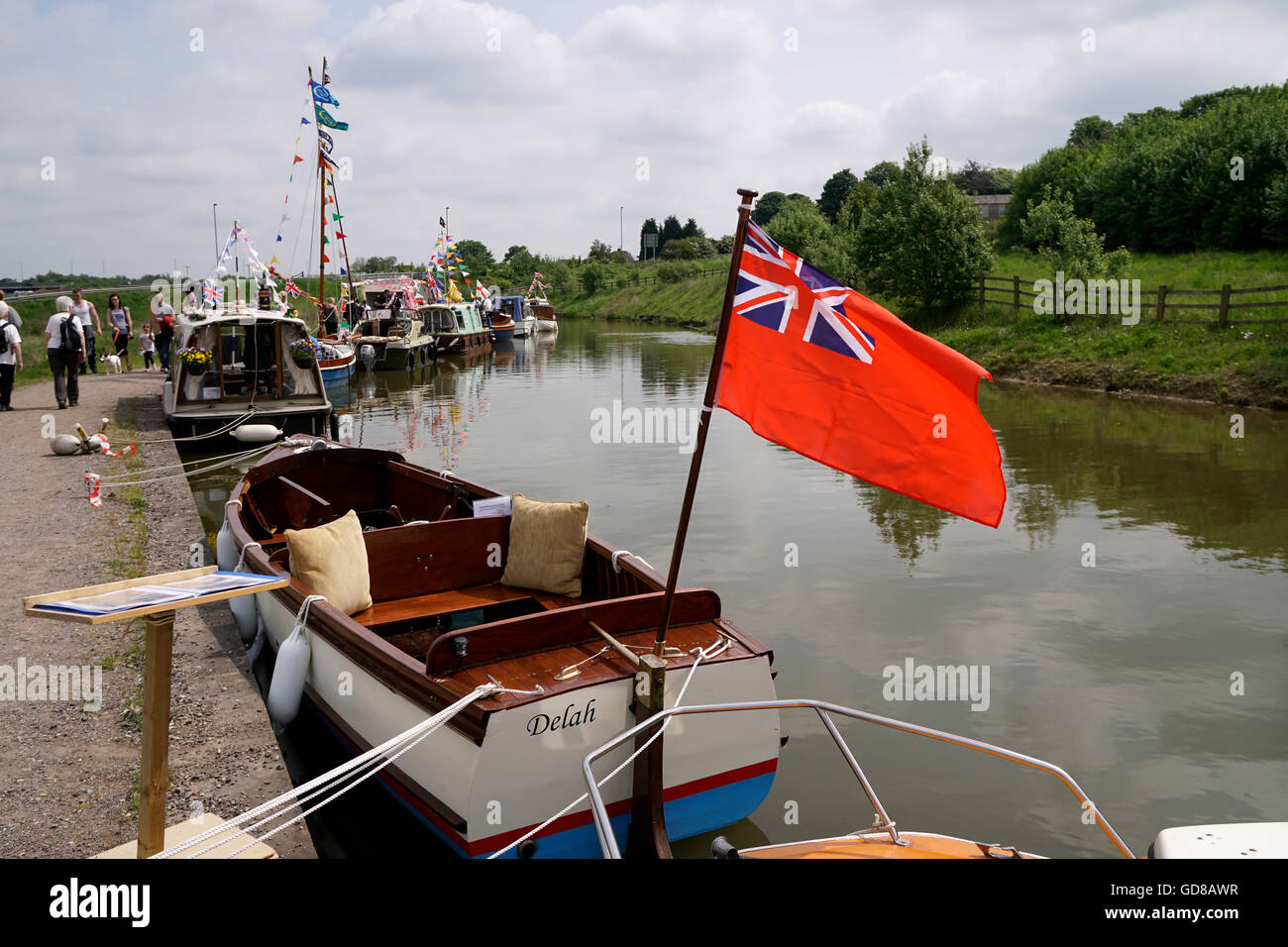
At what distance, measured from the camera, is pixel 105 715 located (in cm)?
617

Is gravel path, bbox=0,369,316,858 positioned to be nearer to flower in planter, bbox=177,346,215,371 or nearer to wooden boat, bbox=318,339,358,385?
flower in planter, bbox=177,346,215,371

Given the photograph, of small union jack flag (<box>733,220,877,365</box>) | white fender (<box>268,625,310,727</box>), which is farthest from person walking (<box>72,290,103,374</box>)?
small union jack flag (<box>733,220,877,365</box>)

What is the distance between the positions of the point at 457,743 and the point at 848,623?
5.58 metres

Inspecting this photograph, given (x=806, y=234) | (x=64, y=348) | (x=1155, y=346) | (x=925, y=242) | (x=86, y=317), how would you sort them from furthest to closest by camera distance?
(x=806, y=234) → (x=925, y=242) → (x=1155, y=346) → (x=86, y=317) → (x=64, y=348)

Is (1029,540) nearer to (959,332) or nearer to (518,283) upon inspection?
(959,332)

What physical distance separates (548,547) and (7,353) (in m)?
15.9

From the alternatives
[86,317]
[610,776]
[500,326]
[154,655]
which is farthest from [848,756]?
[500,326]

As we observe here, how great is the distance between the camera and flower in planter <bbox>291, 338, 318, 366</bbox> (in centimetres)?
1939

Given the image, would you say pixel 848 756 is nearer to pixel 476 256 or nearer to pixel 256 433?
pixel 256 433

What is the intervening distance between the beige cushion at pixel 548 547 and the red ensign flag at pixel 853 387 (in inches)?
125

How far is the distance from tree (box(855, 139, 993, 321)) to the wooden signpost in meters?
37.2

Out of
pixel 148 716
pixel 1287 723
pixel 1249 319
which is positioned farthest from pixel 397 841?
pixel 1249 319

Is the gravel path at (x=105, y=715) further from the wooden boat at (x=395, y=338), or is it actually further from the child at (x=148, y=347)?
the wooden boat at (x=395, y=338)

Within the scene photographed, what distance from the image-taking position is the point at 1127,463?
17125 millimetres
